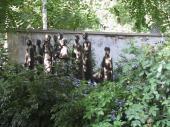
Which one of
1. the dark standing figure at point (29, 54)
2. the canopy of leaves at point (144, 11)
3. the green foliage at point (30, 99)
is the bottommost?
the green foliage at point (30, 99)

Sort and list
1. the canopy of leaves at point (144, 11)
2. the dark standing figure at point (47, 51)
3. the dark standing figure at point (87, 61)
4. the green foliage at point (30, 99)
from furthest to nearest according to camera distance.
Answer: the dark standing figure at point (87, 61) → the dark standing figure at point (47, 51) → the canopy of leaves at point (144, 11) → the green foliage at point (30, 99)

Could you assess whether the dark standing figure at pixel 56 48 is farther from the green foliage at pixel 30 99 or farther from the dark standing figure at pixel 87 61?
the green foliage at pixel 30 99

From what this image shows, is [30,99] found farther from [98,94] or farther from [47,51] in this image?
[47,51]

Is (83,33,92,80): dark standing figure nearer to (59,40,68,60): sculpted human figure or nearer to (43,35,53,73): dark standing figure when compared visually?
(59,40,68,60): sculpted human figure

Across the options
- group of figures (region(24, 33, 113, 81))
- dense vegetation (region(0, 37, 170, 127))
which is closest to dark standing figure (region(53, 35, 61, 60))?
group of figures (region(24, 33, 113, 81))

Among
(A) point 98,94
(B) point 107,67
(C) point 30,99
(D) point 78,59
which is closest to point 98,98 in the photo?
(A) point 98,94

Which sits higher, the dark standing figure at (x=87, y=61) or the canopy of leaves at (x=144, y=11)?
the canopy of leaves at (x=144, y=11)

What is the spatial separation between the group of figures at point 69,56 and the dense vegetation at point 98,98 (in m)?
1.97

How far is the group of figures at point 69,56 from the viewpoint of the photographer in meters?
7.43

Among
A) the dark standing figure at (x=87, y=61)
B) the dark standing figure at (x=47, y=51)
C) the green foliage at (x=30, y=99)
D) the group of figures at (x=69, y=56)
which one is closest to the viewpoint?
the green foliage at (x=30, y=99)

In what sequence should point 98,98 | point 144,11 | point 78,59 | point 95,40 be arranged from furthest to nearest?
point 95,40, point 78,59, point 144,11, point 98,98

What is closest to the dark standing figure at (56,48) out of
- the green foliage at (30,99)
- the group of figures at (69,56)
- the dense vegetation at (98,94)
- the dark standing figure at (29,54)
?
the group of figures at (69,56)

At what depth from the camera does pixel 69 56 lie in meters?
7.51

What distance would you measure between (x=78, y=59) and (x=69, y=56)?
205mm
